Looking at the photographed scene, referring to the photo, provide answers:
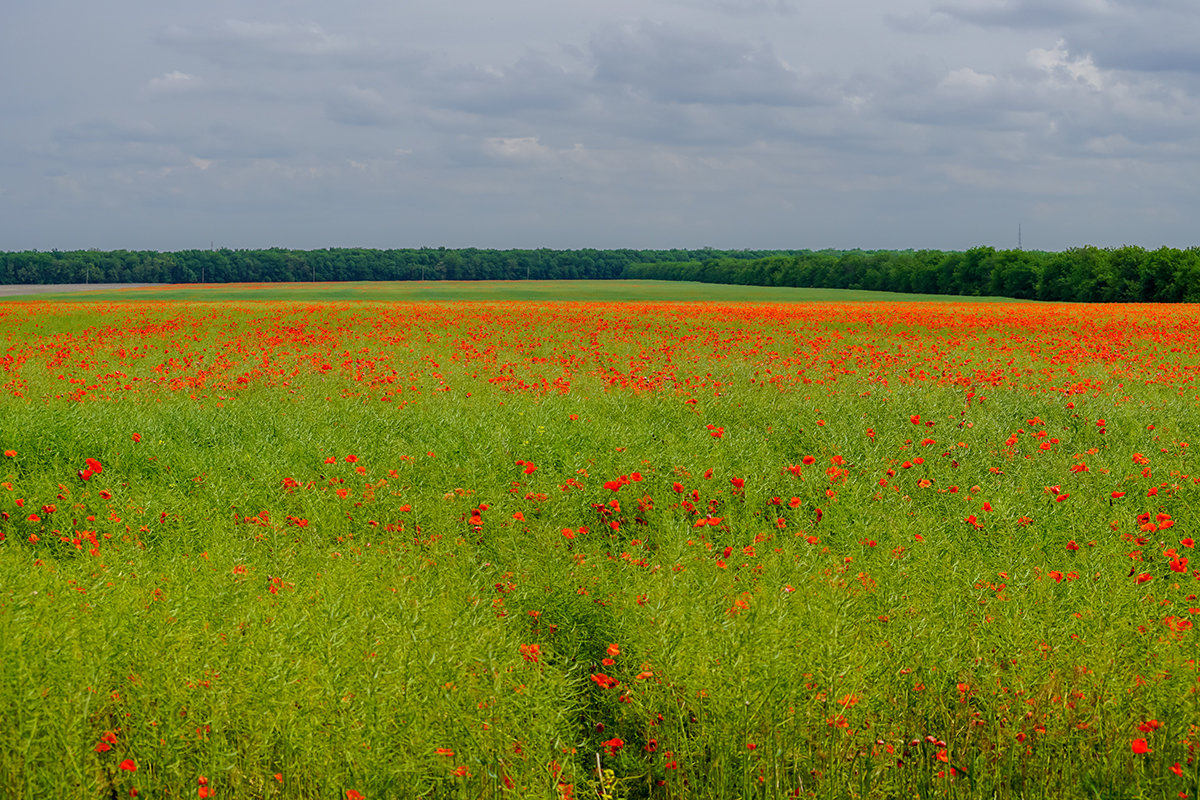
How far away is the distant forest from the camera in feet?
207

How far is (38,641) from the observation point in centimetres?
466

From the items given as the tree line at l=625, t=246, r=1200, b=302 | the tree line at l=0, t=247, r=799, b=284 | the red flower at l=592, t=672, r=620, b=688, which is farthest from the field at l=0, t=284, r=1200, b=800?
the tree line at l=0, t=247, r=799, b=284

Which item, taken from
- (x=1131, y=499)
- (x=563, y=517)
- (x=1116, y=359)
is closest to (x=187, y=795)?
(x=563, y=517)

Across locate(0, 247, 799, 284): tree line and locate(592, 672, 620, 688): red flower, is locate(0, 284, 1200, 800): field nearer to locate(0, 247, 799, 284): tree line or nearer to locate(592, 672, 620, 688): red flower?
locate(592, 672, 620, 688): red flower

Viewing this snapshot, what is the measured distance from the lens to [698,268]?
13138 cm

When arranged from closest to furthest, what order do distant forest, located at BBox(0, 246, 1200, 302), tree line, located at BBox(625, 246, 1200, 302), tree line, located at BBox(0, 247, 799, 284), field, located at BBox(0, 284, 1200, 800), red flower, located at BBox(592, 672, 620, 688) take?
field, located at BBox(0, 284, 1200, 800) → red flower, located at BBox(592, 672, 620, 688) → tree line, located at BBox(625, 246, 1200, 302) → distant forest, located at BBox(0, 246, 1200, 302) → tree line, located at BBox(0, 247, 799, 284)

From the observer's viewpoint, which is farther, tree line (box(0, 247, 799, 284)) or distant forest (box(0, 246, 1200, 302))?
tree line (box(0, 247, 799, 284))

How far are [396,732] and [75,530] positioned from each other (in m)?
4.70

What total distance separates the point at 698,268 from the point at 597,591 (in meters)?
128

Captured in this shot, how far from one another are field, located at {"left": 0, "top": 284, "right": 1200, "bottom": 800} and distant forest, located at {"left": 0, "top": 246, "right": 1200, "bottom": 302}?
5703 centimetres

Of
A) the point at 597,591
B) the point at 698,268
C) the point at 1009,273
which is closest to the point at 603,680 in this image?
the point at 597,591

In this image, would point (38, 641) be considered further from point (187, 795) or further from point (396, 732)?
point (396, 732)

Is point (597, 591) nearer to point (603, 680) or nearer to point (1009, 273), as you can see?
point (603, 680)

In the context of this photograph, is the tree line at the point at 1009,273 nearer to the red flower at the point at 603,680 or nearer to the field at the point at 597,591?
the field at the point at 597,591
